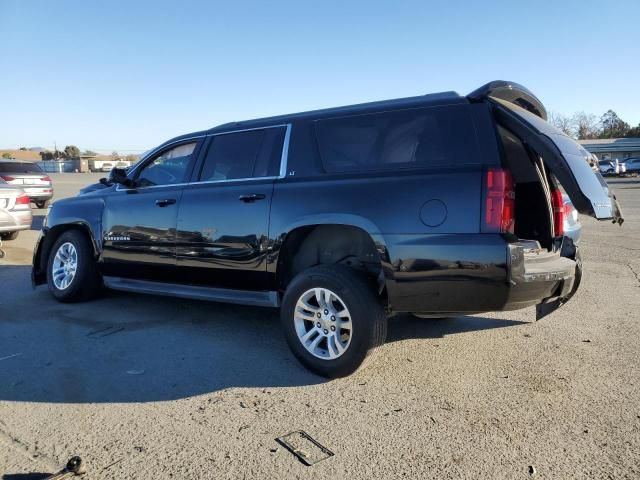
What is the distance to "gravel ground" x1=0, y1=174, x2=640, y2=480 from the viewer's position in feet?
9.48

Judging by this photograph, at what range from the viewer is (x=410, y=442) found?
10.1ft

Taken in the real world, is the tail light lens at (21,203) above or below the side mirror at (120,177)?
below

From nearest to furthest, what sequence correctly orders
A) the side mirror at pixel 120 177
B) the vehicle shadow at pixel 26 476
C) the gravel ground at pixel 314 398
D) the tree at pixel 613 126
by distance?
the vehicle shadow at pixel 26 476, the gravel ground at pixel 314 398, the side mirror at pixel 120 177, the tree at pixel 613 126

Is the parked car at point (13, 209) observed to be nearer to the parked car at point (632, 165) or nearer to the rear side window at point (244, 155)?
the rear side window at point (244, 155)

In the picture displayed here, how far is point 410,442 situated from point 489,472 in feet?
1.54

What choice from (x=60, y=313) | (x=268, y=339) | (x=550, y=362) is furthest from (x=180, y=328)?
(x=550, y=362)

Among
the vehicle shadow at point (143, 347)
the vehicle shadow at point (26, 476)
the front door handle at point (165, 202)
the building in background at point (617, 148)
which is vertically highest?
→ the building in background at point (617, 148)

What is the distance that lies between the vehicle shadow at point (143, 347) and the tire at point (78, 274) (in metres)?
0.13

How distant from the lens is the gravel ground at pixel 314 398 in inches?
114

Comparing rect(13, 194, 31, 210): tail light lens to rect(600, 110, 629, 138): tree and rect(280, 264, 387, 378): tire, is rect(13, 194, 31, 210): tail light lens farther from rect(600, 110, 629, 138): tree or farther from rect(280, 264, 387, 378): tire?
rect(600, 110, 629, 138): tree

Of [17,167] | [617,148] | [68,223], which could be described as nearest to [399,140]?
[68,223]

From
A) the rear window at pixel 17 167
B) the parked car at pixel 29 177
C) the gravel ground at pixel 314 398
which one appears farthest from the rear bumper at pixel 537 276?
the rear window at pixel 17 167

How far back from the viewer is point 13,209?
1016 centimetres

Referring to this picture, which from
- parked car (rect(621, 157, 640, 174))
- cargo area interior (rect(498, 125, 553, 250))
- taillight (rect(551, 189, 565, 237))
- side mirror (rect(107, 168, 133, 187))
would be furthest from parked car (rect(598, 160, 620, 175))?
side mirror (rect(107, 168, 133, 187))
